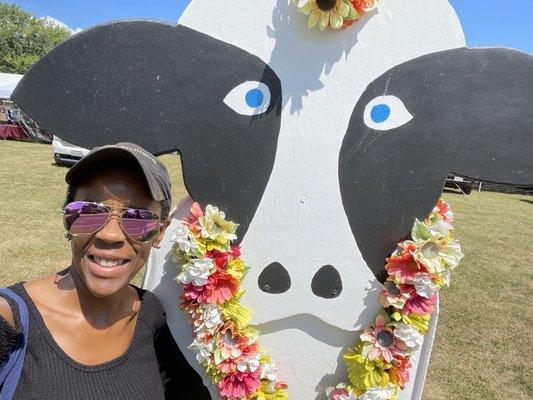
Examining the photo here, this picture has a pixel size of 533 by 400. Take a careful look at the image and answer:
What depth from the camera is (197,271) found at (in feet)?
5.15

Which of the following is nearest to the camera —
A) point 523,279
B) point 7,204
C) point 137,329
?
point 137,329

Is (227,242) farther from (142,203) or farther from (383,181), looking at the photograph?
(383,181)

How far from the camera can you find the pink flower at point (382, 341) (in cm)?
164

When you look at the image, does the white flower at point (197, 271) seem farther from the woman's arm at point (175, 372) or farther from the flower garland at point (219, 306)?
the woman's arm at point (175, 372)

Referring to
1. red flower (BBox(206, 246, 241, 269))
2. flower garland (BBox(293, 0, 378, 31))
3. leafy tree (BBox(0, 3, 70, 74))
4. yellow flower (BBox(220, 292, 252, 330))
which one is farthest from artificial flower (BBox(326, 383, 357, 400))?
leafy tree (BBox(0, 3, 70, 74))

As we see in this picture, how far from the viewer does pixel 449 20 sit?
1.56 metres

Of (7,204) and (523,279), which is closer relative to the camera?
(523,279)

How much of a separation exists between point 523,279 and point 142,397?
17.7ft

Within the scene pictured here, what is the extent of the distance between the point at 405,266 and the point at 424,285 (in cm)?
9

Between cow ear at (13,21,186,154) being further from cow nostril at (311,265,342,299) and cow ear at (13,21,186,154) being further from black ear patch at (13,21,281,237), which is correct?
cow nostril at (311,265,342,299)

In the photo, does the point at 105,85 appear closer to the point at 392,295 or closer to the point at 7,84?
the point at 392,295

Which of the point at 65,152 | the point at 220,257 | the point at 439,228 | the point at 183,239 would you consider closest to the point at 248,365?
the point at 220,257

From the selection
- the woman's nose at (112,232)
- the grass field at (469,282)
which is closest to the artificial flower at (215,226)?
the woman's nose at (112,232)

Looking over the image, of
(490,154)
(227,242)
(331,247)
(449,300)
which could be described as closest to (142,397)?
(227,242)
